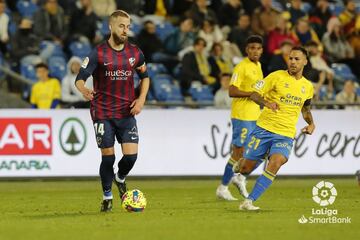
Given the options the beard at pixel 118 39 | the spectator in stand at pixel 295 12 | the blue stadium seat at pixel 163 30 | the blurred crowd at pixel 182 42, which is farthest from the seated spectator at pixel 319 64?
the beard at pixel 118 39

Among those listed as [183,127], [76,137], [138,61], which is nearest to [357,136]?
[183,127]

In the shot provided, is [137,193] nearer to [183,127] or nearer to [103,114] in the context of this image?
[103,114]

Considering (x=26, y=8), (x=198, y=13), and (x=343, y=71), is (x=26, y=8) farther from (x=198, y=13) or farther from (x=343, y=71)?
(x=343, y=71)

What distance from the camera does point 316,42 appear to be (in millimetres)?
23875

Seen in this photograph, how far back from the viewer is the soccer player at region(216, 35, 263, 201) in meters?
15.0

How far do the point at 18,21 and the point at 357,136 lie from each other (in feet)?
26.6

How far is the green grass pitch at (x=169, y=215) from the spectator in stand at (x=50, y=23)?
16.7ft

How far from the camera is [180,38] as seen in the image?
2347 cm

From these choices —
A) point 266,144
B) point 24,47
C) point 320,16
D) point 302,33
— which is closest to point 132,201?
point 266,144

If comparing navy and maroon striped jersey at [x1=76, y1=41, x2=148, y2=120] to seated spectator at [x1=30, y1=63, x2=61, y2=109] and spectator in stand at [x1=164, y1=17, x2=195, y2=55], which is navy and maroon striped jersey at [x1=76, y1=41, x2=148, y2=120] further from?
spectator in stand at [x1=164, y1=17, x2=195, y2=55]

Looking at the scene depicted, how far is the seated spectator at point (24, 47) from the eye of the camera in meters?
21.8

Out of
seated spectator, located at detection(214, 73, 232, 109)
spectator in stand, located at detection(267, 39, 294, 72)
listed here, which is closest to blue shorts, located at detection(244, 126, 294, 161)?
seated spectator, located at detection(214, 73, 232, 109)

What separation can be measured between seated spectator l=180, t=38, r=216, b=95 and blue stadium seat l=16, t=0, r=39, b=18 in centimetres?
380

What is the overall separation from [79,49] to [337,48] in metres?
6.76
